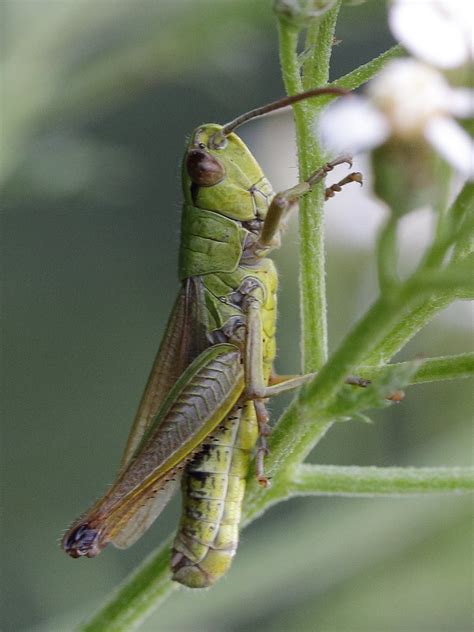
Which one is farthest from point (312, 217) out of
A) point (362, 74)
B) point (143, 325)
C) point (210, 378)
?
point (143, 325)

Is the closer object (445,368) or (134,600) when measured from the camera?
(445,368)

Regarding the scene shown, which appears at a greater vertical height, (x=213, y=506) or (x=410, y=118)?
(x=410, y=118)

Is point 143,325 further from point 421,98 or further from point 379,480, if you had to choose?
point 421,98

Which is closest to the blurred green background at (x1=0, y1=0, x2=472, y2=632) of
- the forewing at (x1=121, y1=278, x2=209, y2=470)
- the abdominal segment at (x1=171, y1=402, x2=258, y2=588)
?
the forewing at (x1=121, y1=278, x2=209, y2=470)

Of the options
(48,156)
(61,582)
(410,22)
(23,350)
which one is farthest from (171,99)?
(410,22)

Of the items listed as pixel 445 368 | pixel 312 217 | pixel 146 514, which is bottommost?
pixel 146 514

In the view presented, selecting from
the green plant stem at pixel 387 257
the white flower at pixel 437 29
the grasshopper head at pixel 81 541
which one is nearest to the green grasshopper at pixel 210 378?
the grasshopper head at pixel 81 541

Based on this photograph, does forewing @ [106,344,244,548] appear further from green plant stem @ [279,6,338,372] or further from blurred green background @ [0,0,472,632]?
blurred green background @ [0,0,472,632]

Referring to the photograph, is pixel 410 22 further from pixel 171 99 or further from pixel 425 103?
pixel 171 99
